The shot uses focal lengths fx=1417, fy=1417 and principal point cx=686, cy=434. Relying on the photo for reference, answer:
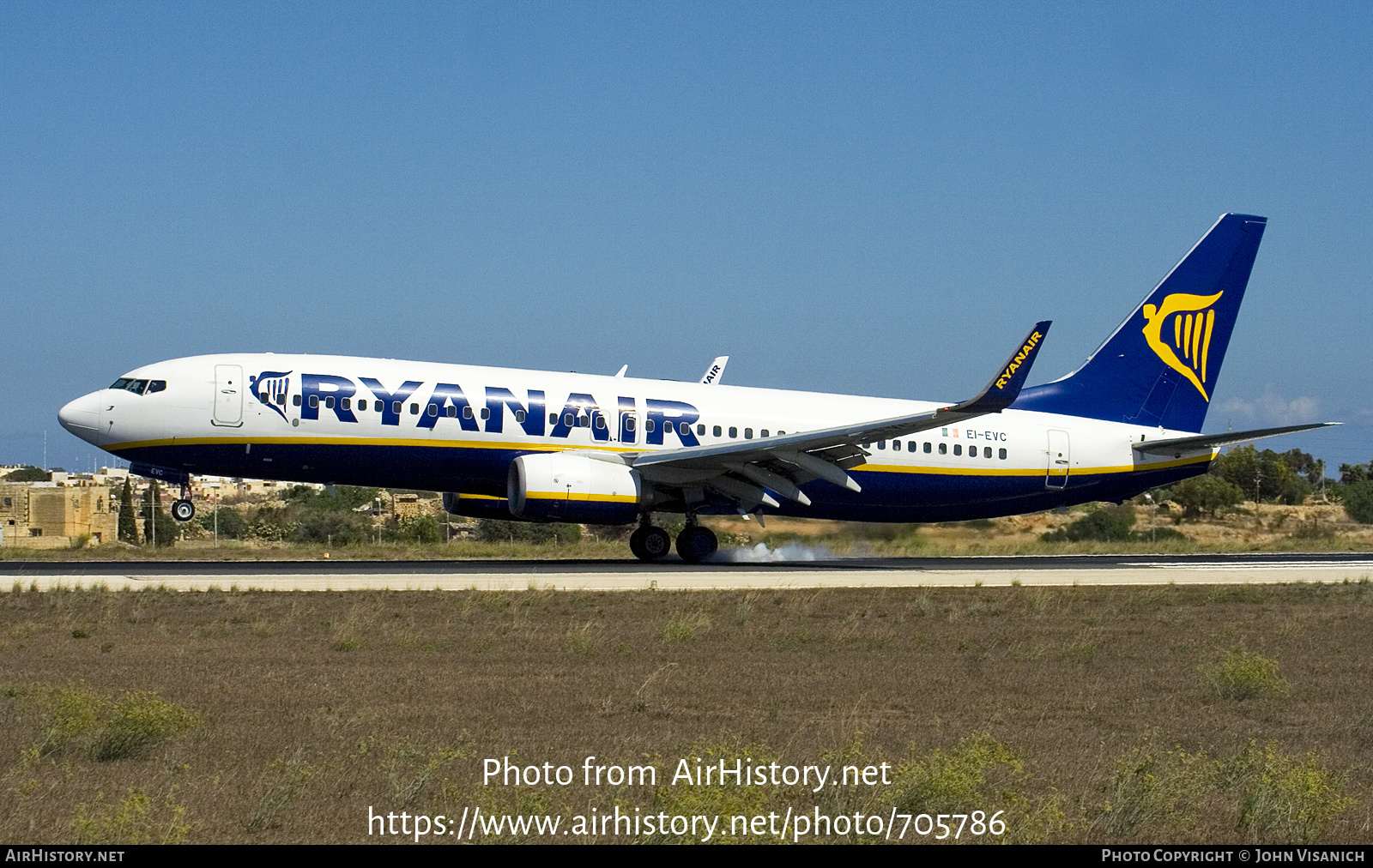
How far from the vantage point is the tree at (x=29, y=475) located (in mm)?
97750

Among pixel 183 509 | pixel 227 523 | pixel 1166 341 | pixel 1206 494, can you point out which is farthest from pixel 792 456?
pixel 1206 494

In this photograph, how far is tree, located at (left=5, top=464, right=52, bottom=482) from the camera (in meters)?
97.8

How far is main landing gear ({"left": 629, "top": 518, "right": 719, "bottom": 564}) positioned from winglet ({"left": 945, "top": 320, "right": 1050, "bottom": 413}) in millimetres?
7060

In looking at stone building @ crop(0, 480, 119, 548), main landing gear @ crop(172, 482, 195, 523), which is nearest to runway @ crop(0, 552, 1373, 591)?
main landing gear @ crop(172, 482, 195, 523)

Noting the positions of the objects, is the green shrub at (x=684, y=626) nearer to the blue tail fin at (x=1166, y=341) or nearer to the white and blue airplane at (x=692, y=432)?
the white and blue airplane at (x=692, y=432)

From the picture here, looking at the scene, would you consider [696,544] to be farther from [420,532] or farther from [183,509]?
[420,532]

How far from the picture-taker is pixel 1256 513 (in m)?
54.5

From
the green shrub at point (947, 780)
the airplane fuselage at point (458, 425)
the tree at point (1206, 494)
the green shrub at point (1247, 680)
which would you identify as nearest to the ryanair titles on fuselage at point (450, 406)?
the airplane fuselage at point (458, 425)

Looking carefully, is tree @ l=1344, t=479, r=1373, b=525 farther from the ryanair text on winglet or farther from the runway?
the ryanair text on winglet

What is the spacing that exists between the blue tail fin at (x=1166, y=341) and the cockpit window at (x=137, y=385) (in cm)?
2019

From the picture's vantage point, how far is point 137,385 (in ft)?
96.2

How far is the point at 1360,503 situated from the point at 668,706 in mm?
52484
